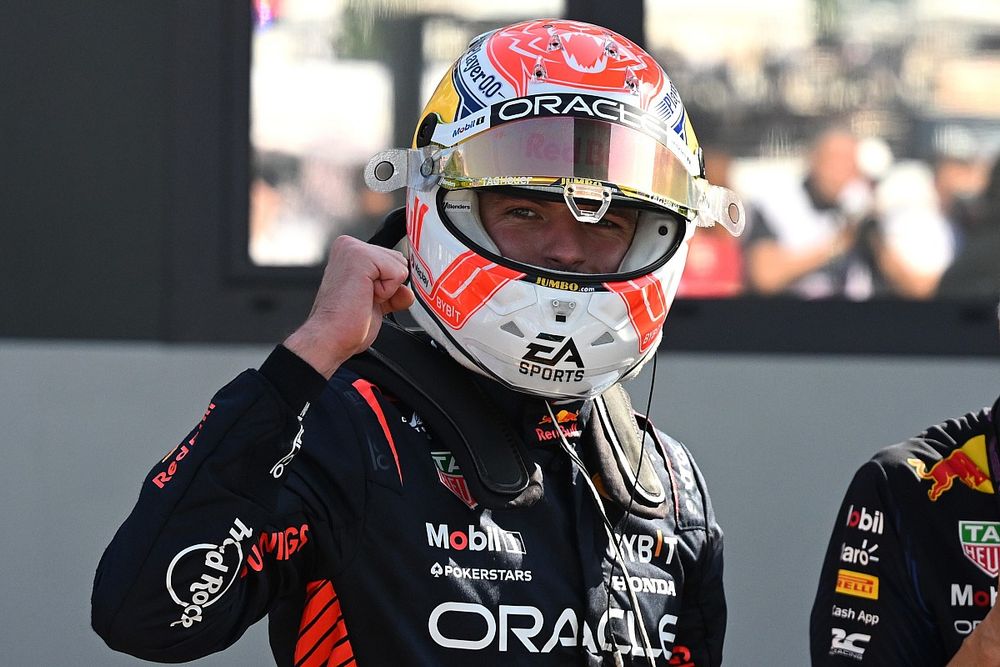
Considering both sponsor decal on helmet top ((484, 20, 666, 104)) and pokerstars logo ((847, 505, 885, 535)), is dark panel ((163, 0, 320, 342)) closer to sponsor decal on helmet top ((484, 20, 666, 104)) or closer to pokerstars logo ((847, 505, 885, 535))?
sponsor decal on helmet top ((484, 20, 666, 104))

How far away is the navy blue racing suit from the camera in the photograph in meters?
1.94

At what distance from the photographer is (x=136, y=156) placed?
412 cm

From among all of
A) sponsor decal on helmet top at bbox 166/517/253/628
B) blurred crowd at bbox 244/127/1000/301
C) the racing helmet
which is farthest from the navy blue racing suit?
blurred crowd at bbox 244/127/1000/301

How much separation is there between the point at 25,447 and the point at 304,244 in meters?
0.93

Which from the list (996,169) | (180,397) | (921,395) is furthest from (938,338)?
(180,397)

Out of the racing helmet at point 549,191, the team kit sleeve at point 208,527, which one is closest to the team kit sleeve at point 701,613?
the racing helmet at point 549,191

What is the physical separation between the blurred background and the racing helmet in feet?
5.28

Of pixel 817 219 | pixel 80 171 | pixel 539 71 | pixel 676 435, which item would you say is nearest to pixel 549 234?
pixel 539 71

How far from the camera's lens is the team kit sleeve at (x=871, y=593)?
234cm

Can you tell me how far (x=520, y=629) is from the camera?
7.23 feet

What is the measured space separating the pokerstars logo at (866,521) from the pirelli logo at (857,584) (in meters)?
0.07

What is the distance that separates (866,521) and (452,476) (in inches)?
26.9

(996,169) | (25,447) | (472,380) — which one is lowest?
(25,447)

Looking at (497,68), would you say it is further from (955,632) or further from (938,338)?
(938,338)
